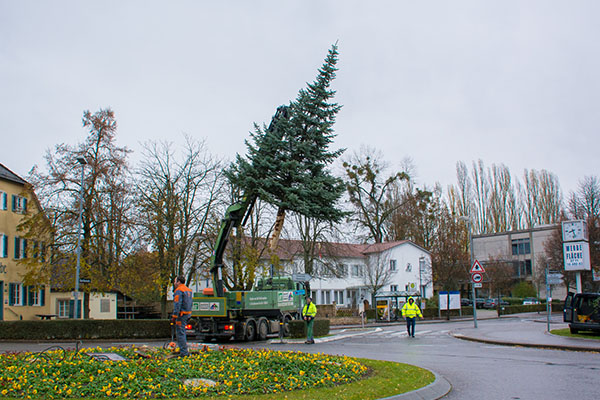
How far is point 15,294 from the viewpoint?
36.4m

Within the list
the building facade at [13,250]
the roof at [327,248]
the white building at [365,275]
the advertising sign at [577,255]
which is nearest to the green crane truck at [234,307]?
the advertising sign at [577,255]

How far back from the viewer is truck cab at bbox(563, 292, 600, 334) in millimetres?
21891

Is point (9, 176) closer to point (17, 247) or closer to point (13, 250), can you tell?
point (17, 247)

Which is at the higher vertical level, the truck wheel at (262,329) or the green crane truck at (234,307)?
the green crane truck at (234,307)

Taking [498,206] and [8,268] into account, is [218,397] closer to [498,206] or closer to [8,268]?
[8,268]

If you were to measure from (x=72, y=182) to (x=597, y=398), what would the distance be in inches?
1148

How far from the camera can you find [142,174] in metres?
33.1

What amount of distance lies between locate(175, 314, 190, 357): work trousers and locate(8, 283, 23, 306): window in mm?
27324

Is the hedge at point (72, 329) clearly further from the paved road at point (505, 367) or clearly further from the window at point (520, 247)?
the window at point (520, 247)

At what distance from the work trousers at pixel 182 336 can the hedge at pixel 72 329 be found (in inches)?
548

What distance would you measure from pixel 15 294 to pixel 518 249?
63465 millimetres

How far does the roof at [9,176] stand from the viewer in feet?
118

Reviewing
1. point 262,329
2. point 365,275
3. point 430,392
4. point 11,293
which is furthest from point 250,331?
point 365,275

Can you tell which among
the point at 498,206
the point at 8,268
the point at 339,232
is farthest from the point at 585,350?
the point at 498,206
